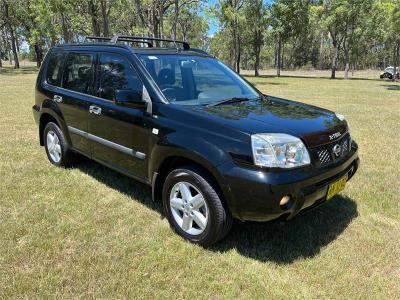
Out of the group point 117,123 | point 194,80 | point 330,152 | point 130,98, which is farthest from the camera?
point 194,80

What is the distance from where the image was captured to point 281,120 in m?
3.78

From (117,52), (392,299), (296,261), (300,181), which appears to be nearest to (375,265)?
(392,299)

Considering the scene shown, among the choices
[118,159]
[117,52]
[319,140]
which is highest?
[117,52]

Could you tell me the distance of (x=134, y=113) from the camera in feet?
13.9

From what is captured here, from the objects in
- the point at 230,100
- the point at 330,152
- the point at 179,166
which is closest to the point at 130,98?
the point at 179,166

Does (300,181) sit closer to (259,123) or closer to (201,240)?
(259,123)

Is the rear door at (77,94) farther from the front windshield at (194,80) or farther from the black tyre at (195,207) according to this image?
the black tyre at (195,207)

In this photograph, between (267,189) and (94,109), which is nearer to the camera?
(267,189)

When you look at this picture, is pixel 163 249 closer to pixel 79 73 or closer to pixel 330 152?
pixel 330 152

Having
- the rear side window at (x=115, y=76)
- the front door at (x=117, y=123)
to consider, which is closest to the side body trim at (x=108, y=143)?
the front door at (x=117, y=123)

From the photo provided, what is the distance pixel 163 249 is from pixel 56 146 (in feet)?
10.0

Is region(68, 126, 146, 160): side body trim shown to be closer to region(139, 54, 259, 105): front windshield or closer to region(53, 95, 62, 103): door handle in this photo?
region(53, 95, 62, 103): door handle

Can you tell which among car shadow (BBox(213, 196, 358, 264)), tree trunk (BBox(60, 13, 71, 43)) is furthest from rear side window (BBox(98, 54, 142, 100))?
tree trunk (BBox(60, 13, 71, 43))

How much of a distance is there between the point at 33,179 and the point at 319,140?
A: 3995 millimetres
